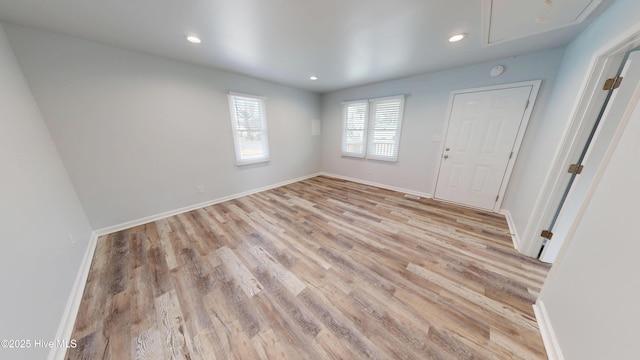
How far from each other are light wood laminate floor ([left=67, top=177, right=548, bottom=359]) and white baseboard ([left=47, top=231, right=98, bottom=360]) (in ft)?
0.12

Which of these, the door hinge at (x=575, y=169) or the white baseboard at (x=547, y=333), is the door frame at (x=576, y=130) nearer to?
the door hinge at (x=575, y=169)

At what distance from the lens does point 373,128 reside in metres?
4.04

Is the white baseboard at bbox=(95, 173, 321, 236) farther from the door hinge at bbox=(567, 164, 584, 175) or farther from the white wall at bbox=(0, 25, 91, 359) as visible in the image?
the door hinge at bbox=(567, 164, 584, 175)

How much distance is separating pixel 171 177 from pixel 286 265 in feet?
7.97

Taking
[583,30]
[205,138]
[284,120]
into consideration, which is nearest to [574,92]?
[583,30]

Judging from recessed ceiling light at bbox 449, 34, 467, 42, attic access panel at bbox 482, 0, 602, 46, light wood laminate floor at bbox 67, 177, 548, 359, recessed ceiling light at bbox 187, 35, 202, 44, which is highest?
recessed ceiling light at bbox 449, 34, 467, 42

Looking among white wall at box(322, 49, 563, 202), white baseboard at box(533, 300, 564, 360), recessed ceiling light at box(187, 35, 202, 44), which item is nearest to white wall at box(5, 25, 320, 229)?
recessed ceiling light at box(187, 35, 202, 44)

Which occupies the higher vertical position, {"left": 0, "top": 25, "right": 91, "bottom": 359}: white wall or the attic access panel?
the attic access panel

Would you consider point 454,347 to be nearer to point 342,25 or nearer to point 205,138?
point 342,25

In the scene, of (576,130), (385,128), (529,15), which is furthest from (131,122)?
(576,130)

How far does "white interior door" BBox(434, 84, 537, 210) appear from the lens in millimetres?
2590

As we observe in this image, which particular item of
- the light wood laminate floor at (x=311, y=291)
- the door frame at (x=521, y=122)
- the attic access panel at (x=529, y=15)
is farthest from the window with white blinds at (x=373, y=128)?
the light wood laminate floor at (x=311, y=291)

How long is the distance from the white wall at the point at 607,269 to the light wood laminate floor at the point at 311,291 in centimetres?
30

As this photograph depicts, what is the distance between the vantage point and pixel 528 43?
81.0 inches
